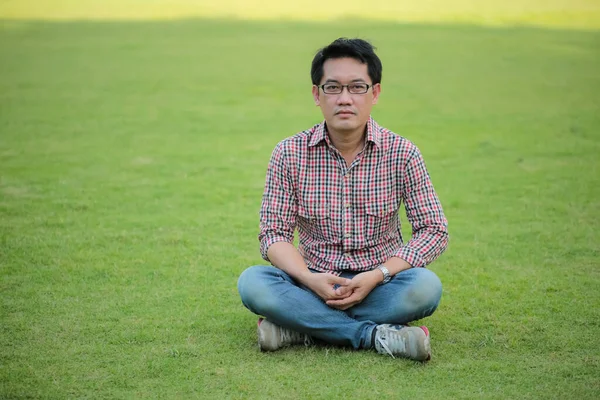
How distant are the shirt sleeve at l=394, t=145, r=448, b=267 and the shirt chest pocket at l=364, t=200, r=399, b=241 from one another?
0.09 meters

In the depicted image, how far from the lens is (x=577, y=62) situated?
43.2ft

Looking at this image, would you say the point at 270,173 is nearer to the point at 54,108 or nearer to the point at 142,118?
the point at 142,118

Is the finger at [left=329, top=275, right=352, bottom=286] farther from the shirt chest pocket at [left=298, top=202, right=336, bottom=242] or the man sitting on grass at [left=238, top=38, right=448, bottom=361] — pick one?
the shirt chest pocket at [left=298, top=202, right=336, bottom=242]

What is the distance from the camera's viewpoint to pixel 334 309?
3.88 m

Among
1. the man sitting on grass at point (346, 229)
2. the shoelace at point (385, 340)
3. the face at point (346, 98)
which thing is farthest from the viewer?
the face at point (346, 98)

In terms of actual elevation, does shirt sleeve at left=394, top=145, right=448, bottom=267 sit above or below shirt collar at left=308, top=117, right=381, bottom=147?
below

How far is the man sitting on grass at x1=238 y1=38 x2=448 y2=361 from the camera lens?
3.83 metres

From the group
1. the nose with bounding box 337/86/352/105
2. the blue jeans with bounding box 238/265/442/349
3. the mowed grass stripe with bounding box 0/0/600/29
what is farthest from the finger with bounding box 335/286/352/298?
the mowed grass stripe with bounding box 0/0/600/29

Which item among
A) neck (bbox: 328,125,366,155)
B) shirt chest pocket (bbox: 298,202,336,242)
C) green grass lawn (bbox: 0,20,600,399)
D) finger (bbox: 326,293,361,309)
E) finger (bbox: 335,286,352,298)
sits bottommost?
green grass lawn (bbox: 0,20,600,399)

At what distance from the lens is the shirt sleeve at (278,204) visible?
4.05 metres

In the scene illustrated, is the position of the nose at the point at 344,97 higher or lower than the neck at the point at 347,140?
higher

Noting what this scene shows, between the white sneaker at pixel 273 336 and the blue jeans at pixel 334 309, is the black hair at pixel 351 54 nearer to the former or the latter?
the blue jeans at pixel 334 309

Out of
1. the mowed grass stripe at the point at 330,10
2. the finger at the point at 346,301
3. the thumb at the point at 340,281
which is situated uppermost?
the mowed grass stripe at the point at 330,10

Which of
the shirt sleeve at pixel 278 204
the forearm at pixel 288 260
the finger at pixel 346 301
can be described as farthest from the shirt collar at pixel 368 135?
the finger at pixel 346 301
